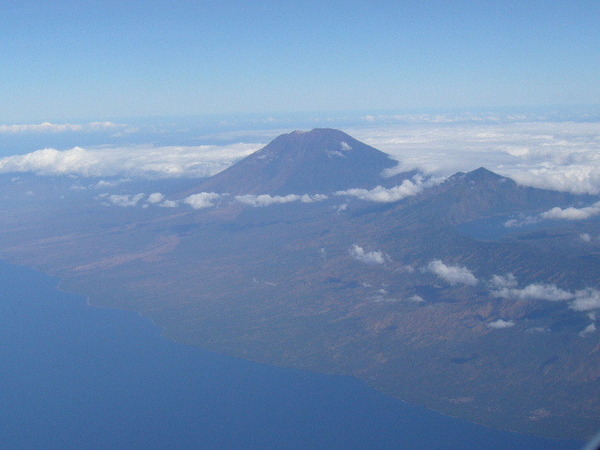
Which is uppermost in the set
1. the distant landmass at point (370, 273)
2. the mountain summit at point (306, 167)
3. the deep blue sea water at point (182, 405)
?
the mountain summit at point (306, 167)

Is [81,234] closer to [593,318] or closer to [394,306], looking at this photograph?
[394,306]

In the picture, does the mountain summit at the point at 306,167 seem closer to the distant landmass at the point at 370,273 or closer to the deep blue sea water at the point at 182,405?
the distant landmass at the point at 370,273

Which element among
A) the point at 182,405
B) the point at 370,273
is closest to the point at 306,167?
the point at 370,273

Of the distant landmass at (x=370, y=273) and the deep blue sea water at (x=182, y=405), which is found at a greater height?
the distant landmass at (x=370, y=273)

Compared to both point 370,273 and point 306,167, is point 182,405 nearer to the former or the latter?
point 370,273

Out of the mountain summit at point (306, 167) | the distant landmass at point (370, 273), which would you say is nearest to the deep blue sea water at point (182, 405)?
the distant landmass at point (370, 273)

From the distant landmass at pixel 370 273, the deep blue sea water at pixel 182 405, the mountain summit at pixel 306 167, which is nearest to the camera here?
the deep blue sea water at pixel 182 405

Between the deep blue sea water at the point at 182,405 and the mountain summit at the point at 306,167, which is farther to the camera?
the mountain summit at the point at 306,167

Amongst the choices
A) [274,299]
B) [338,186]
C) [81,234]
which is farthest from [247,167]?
[274,299]
